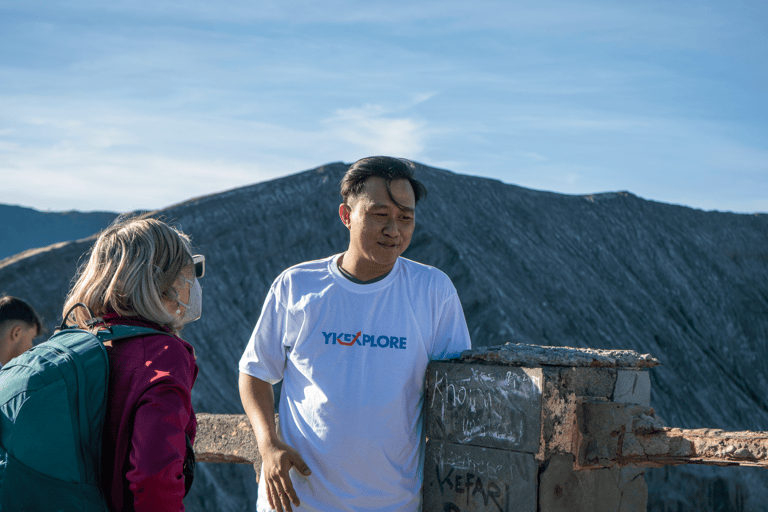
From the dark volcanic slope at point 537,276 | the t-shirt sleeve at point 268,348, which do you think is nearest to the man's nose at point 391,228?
the t-shirt sleeve at point 268,348

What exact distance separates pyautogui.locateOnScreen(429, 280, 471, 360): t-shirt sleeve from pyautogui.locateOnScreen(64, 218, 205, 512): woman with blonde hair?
3.12 ft

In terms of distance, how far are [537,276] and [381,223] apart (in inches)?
576

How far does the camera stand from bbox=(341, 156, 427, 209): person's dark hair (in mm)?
2594

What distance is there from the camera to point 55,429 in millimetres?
1640

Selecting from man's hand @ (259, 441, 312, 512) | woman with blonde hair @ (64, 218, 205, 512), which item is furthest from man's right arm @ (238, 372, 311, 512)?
woman with blonde hair @ (64, 218, 205, 512)

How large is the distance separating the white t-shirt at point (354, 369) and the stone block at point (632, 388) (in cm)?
67

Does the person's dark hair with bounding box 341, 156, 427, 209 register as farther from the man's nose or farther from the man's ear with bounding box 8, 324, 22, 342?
Result: the man's ear with bounding box 8, 324, 22, 342

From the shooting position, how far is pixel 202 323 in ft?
45.6

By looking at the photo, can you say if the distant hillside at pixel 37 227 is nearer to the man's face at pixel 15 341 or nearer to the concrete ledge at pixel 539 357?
the man's face at pixel 15 341

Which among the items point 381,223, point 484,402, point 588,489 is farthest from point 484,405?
point 381,223

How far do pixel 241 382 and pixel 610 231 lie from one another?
62.0 ft

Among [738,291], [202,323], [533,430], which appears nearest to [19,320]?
[533,430]

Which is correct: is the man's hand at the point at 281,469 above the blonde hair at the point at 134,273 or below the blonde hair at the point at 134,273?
below

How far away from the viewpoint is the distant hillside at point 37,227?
37.3m
